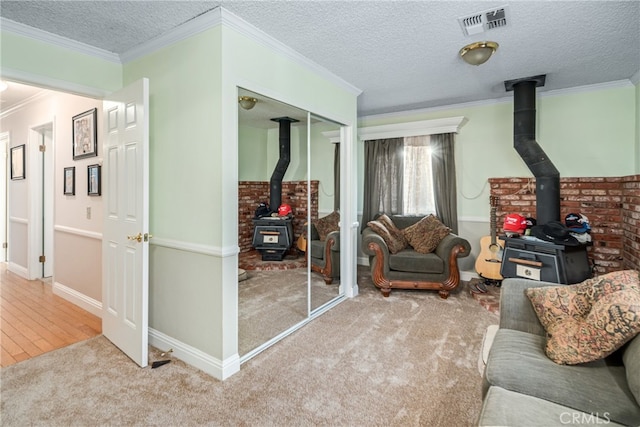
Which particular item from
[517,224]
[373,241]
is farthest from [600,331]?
[373,241]

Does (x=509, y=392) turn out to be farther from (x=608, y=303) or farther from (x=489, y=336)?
(x=489, y=336)

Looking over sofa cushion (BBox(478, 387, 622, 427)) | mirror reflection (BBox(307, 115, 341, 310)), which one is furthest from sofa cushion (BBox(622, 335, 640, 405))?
mirror reflection (BBox(307, 115, 341, 310))

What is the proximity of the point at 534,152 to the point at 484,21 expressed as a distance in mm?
1763

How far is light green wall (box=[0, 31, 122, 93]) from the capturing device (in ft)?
7.22

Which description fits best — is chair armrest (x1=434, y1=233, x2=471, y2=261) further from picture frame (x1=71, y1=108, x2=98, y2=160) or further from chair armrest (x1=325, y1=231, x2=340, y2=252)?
picture frame (x1=71, y1=108, x2=98, y2=160)

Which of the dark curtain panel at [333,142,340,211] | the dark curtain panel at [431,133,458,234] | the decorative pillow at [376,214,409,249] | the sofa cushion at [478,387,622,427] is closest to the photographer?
the sofa cushion at [478,387,622,427]

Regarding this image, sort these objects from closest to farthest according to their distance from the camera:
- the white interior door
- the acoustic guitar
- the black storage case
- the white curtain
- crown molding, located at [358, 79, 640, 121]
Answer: the white interior door < the black storage case < crown molding, located at [358, 79, 640, 121] < the acoustic guitar < the white curtain

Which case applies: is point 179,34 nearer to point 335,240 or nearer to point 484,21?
point 484,21

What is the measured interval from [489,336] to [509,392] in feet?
3.32

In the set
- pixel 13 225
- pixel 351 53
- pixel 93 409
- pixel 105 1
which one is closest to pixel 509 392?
pixel 93 409

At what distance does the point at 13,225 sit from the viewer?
15.1ft

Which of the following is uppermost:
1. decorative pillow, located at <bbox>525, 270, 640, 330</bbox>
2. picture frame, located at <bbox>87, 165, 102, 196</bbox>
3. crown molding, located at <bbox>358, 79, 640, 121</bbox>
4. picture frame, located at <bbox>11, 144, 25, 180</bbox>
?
crown molding, located at <bbox>358, 79, 640, 121</bbox>

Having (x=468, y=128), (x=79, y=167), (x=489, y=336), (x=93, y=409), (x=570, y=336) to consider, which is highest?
(x=468, y=128)

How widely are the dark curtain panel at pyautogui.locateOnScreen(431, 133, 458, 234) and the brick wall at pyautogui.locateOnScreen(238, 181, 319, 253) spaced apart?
6.63 feet
